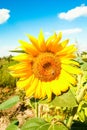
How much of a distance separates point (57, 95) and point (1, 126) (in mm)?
3979

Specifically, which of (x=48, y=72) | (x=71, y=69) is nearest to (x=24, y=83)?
(x=48, y=72)

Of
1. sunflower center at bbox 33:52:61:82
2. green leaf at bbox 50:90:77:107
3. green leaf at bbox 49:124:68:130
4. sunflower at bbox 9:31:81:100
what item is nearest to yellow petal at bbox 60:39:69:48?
sunflower at bbox 9:31:81:100

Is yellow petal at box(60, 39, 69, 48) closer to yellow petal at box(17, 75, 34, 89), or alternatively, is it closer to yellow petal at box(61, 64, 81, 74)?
yellow petal at box(61, 64, 81, 74)

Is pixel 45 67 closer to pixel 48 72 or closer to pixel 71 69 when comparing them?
pixel 48 72

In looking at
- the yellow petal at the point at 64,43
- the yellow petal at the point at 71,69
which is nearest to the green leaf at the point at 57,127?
the yellow petal at the point at 71,69

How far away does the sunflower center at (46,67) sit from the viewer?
174 cm

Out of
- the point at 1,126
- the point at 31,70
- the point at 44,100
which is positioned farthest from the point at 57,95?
the point at 1,126

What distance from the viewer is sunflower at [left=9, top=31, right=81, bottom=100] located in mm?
1642

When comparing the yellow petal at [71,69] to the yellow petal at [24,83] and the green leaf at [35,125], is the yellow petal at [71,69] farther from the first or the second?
the green leaf at [35,125]

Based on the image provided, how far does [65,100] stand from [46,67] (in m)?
0.25

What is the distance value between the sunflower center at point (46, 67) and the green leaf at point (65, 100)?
0.17m

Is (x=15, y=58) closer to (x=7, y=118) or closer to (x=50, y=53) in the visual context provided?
(x=50, y=53)

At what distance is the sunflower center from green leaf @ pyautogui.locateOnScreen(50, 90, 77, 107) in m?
0.17

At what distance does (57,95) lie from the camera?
1.67m
